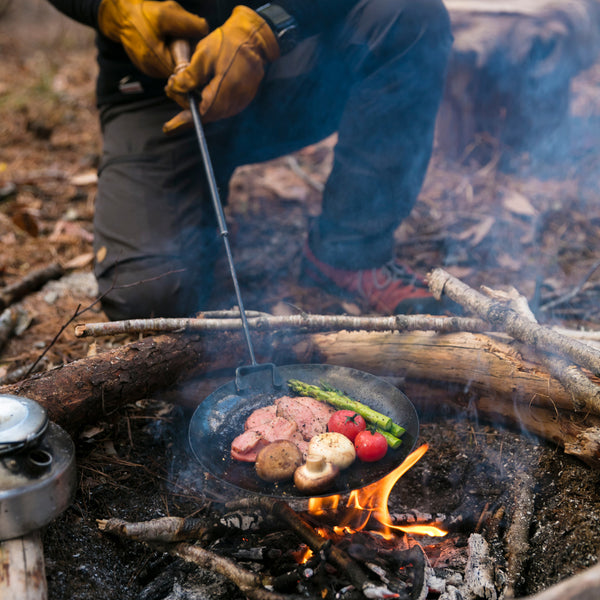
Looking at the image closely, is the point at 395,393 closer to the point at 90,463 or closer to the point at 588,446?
the point at 588,446

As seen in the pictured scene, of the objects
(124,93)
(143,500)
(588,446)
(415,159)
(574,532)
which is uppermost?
(124,93)

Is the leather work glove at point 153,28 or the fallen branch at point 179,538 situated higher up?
the leather work glove at point 153,28

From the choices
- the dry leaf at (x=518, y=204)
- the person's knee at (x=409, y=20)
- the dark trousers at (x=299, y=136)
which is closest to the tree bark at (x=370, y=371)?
the dark trousers at (x=299, y=136)

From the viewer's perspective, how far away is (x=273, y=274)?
4199mm

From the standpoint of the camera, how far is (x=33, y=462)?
161 centimetres

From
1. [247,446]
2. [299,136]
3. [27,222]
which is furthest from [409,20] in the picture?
[27,222]

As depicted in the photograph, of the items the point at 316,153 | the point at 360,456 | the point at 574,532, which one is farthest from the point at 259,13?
the point at 316,153

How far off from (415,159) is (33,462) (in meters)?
2.85

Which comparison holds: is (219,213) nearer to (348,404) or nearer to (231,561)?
(348,404)

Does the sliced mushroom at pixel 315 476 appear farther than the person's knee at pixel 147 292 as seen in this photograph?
No

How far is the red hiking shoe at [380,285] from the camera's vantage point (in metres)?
3.33

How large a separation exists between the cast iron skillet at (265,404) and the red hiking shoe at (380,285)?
2.88 feet

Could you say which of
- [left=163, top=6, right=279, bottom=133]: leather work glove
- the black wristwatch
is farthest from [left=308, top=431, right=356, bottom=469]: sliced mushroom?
the black wristwatch

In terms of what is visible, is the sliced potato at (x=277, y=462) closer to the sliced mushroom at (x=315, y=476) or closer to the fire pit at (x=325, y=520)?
the sliced mushroom at (x=315, y=476)
